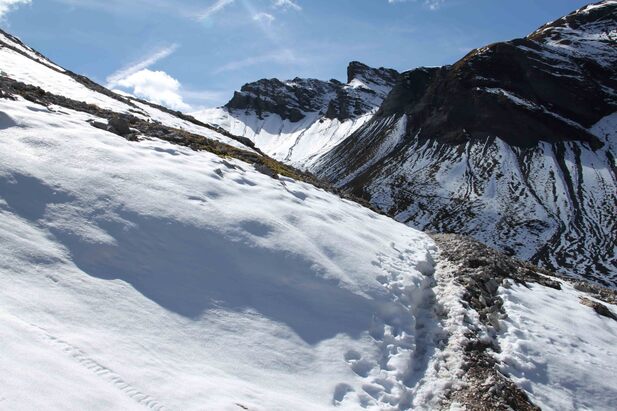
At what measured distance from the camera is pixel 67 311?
28.4 ft

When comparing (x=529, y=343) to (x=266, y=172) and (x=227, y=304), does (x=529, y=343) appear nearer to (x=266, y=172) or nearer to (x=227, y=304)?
(x=227, y=304)

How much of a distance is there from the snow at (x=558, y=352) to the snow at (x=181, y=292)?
7.32 ft

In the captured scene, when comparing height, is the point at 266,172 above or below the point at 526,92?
below

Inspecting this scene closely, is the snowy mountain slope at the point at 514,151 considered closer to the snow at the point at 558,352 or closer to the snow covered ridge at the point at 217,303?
the snow at the point at 558,352

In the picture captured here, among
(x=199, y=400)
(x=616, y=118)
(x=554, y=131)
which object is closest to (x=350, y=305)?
(x=199, y=400)

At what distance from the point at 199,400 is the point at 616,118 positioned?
114188 millimetres

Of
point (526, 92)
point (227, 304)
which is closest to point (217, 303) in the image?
point (227, 304)

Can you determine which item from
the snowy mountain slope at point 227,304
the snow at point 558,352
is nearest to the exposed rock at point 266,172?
the snowy mountain slope at point 227,304

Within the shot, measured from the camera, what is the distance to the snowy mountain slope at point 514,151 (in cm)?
7000

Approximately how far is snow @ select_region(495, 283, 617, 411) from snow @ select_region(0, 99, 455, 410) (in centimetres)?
223

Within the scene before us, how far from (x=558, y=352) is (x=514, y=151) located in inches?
3378

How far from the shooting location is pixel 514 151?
295 feet

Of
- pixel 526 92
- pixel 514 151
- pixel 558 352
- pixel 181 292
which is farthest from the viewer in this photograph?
pixel 526 92

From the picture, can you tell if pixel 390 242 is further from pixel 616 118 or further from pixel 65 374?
pixel 616 118
